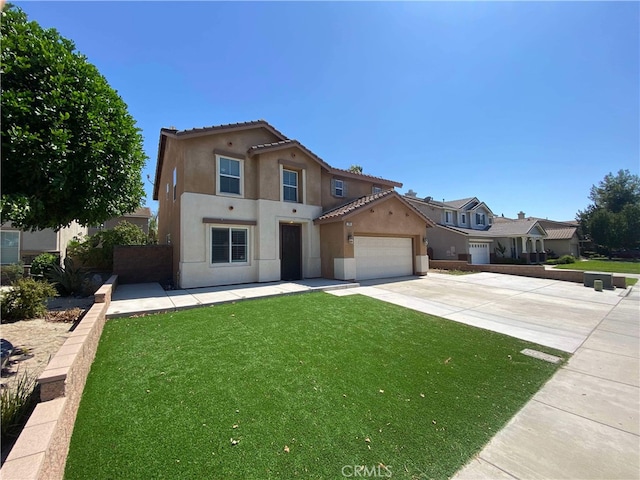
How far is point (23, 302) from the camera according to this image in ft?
24.0

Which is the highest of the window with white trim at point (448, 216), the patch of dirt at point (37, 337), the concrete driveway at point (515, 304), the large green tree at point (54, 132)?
the window with white trim at point (448, 216)

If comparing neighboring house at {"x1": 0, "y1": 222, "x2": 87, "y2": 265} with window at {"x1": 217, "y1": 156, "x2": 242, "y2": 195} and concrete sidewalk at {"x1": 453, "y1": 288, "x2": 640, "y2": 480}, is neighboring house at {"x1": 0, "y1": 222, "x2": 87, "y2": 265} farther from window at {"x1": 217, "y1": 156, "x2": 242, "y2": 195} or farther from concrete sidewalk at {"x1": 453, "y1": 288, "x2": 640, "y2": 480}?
concrete sidewalk at {"x1": 453, "y1": 288, "x2": 640, "y2": 480}

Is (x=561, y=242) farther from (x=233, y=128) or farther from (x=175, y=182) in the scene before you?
(x=175, y=182)

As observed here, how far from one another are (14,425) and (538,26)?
17.1m

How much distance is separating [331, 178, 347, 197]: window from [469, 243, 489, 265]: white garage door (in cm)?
1626

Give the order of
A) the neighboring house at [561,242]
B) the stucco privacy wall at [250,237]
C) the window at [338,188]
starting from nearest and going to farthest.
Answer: the stucco privacy wall at [250,237]
the window at [338,188]
the neighboring house at [561,242]

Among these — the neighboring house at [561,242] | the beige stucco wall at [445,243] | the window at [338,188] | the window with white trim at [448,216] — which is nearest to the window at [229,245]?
the window at [338,188]

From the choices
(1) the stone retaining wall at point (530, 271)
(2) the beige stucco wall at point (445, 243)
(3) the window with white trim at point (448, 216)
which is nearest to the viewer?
(1) the stone retaining wall at point (530, 271)

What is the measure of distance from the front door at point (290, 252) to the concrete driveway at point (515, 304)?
3.85m

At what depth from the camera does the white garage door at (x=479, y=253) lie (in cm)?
2645

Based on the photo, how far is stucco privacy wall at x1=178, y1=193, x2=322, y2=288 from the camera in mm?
11484

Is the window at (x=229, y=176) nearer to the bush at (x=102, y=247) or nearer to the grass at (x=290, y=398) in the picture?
the bush at (x=102, y=247)

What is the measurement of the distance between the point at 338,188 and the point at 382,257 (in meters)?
5.16

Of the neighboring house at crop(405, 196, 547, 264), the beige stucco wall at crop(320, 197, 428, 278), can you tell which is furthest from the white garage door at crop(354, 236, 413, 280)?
the neighboring house at crop(405, 196, 547, 264)
